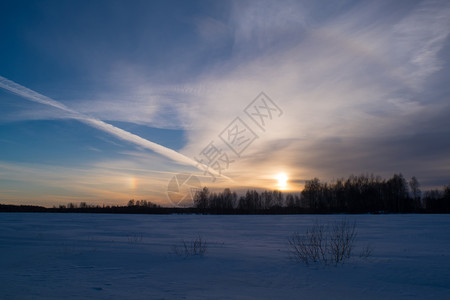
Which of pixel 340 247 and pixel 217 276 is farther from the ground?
pixel 340 247

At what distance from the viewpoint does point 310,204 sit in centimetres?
9475

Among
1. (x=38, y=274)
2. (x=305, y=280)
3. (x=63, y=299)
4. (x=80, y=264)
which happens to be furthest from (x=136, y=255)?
(x=305, y=280)

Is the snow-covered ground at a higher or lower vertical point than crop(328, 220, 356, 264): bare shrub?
lower

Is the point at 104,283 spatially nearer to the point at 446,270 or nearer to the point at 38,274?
the point at 38,274

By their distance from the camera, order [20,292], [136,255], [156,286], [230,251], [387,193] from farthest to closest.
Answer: [387,193]
[230,251]
[136,255]
[156,286]
[20,292]

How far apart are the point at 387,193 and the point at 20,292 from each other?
314 feet

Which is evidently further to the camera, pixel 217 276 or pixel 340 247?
pixel 340 247

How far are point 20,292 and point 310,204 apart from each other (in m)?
96.0

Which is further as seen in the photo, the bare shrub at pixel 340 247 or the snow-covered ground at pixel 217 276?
the bare shrub at pixel 340 247

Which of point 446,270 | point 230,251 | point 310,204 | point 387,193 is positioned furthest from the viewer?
point 310,204

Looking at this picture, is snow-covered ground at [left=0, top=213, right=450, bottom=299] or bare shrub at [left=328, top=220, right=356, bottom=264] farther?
bare shrub at [left=328, top=220, right=356, bottom=264]

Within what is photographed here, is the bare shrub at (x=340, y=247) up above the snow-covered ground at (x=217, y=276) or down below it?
above

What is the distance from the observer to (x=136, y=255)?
10.2m

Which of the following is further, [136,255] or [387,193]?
[387,193]
